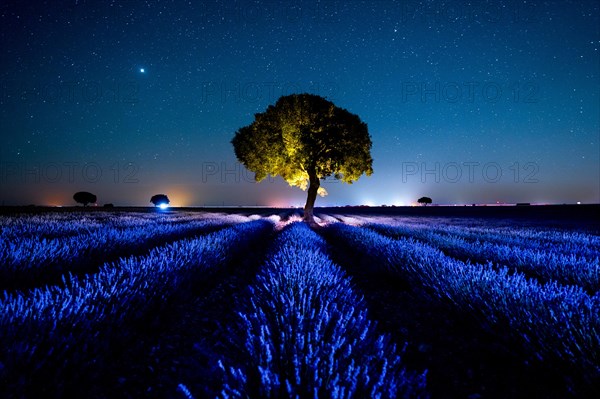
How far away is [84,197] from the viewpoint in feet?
317

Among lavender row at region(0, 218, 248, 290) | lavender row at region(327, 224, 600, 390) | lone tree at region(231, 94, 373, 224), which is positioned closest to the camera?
lavender row at region(327, 224, 600, 390)

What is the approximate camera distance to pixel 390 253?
201 inches

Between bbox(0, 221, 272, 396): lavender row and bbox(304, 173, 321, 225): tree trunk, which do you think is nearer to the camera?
bbox(0, 221, 272, 396): lavender row

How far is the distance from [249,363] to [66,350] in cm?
104

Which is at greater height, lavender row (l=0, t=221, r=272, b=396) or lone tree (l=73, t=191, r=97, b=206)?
lone tree (l=73, t=191, r=97, b=206)

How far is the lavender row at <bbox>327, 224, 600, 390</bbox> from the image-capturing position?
68.1 inches

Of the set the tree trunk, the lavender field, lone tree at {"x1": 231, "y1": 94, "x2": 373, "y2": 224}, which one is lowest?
the lavender field

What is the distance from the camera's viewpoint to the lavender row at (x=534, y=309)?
1.73 m

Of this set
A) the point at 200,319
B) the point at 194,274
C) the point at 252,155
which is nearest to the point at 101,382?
the point at 200,319

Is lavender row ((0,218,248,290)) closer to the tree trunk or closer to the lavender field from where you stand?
the lavender field

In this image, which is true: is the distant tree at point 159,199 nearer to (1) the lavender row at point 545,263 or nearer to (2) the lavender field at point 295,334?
(2) the lavender field at point 295,334

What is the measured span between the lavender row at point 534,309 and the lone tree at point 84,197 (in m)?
118

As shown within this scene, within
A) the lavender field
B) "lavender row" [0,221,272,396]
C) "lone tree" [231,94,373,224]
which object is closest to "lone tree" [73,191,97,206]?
"lone tree" [231,94,373,224]

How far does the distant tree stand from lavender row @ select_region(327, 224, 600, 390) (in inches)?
4068
